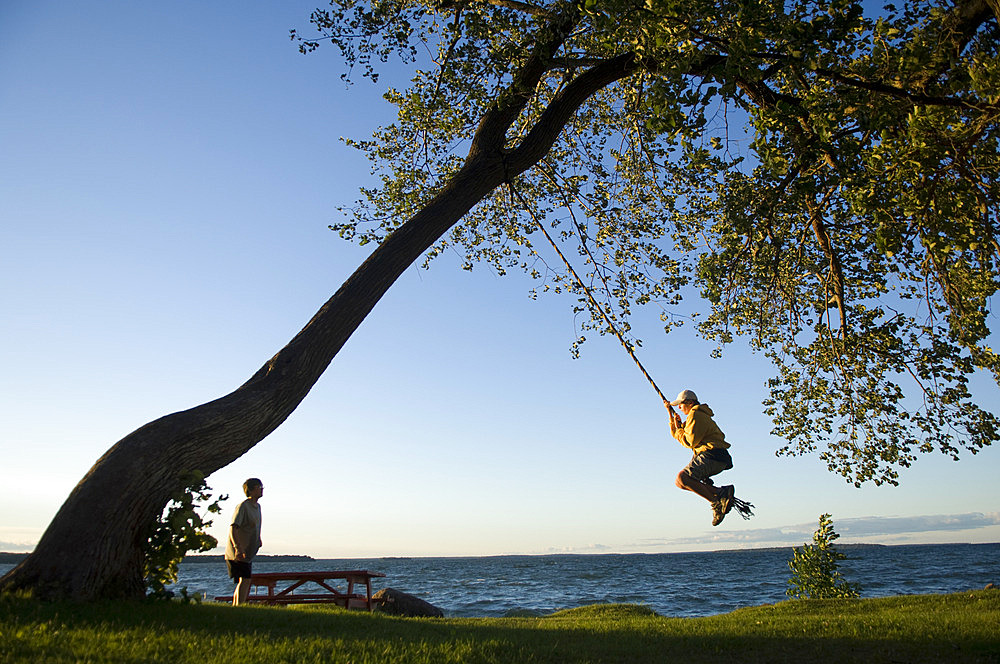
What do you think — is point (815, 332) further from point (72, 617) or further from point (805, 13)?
point (72, 617)

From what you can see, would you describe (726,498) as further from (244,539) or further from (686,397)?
(244,539)

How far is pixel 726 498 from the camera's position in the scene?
8.69 meters

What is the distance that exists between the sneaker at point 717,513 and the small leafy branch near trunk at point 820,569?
287 inches

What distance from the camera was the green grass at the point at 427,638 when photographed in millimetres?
4766

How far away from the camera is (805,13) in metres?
7.50

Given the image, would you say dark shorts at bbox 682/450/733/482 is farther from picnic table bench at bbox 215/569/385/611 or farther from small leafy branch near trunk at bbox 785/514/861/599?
small leafy branch near trunk at bbox 785/514/861/599

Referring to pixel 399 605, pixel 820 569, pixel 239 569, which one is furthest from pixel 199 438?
pixel 820 569

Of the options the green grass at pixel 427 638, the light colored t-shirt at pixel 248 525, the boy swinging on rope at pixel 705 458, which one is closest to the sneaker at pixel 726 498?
the boy swinging on rope at pixel 705 458

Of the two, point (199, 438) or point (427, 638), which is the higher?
point (199, 438)

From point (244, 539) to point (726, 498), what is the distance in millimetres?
6606

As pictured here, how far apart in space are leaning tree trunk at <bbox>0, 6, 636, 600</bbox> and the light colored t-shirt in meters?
2.40

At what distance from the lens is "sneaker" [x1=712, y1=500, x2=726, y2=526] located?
8.70m

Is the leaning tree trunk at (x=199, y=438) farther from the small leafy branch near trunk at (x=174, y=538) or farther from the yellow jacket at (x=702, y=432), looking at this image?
the yellow jacket at (x=702, y=432)

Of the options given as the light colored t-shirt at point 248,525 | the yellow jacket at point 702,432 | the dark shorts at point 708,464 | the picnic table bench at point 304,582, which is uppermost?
the yellow jacket at point 702,432
